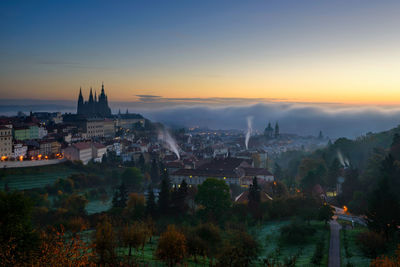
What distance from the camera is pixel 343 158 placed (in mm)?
56844

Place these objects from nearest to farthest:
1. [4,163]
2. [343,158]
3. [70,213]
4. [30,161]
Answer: [70,213] < [4,163] < [30,161] < [343,158]

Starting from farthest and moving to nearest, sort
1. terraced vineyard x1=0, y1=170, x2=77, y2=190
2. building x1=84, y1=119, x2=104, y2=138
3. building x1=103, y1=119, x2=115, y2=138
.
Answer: building x1=103, y1=119, x2=115, y2=138 < building x1=84, y1=119, x2=104, y2=138 < terraced vineyard x1=0, y1=170, x2=77, y2=190

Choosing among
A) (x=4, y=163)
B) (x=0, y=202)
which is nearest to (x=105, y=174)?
(x=4, y=163)

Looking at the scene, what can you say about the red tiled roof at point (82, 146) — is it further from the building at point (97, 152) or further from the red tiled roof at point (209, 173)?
the red tiled roof at point (209, 173)

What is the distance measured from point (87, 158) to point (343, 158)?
46.1m

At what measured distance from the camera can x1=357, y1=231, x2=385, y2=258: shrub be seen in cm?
1823

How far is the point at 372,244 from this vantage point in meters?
18.4

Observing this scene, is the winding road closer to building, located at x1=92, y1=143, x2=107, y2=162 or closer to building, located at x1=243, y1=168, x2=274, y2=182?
building, located at x1=243, y1=168, x2=274, y2=182

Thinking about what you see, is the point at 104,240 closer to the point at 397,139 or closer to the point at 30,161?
the point at 397,139

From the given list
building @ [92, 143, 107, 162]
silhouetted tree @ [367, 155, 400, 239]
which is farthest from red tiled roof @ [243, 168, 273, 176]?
silhouetted tree @ [367, 155, 400, 239]

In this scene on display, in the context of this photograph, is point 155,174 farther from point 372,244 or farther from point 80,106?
point 80,106

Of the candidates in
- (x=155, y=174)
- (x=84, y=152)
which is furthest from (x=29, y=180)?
(x=155, y=174)

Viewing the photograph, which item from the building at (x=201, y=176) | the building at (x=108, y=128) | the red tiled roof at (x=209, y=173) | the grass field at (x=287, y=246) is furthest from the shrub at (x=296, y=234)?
the building at (x=108, y=128)

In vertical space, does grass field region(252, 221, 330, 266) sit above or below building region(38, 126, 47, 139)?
below
